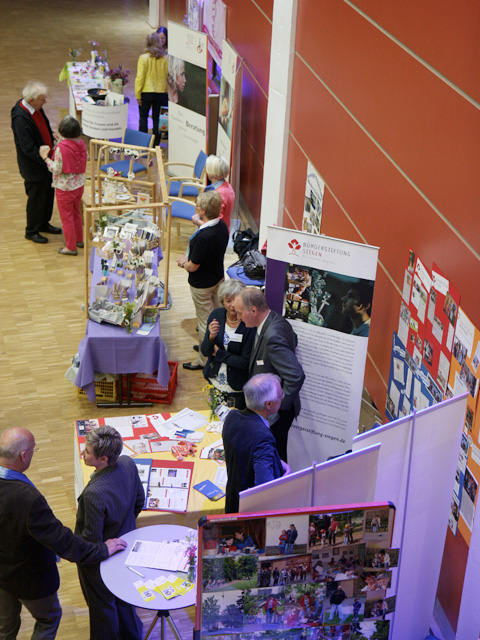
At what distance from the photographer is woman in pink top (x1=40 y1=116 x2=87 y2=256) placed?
26.7 feet

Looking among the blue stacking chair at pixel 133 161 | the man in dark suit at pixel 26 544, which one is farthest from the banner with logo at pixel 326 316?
the blue stacking chair at pixel 133 161

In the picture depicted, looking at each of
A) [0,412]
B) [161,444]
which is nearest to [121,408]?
[0,412]

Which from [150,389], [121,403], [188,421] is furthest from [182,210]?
[188,421]

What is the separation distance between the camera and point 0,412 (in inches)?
246

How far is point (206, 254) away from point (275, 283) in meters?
1.47

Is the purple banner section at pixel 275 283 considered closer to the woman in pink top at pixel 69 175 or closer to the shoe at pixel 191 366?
the shoe at pixel 191 366

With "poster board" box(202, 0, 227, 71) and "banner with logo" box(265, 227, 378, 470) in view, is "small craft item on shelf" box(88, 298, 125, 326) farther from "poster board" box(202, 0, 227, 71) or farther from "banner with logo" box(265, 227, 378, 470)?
"poster board" box(202, 0, 227, 71)

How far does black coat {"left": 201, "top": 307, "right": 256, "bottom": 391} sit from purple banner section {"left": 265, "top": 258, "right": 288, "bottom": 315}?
0.24 m

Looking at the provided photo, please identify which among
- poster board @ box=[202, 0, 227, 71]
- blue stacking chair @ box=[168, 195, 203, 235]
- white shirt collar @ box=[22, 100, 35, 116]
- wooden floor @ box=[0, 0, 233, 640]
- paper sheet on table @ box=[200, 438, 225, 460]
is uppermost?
poster board @ box=[202, 0, 227, 71]

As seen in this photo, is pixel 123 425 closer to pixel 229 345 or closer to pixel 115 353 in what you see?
pixel 229 345

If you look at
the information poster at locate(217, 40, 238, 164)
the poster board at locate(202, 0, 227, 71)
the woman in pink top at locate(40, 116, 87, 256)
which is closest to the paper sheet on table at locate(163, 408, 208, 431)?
the woman in pink top at locate(40, 116, 87, 256)

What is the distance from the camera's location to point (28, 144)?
8617 mm

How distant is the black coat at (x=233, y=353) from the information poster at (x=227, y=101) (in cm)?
418

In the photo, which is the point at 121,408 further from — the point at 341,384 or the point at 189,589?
the point at 189,589
